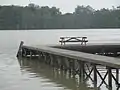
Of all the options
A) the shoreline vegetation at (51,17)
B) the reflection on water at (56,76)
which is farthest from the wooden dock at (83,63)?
the shoreline vegetation at (51,17)

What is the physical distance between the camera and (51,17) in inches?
3898

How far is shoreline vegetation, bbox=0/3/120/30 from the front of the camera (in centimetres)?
9776

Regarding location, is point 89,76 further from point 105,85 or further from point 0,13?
point 0,13

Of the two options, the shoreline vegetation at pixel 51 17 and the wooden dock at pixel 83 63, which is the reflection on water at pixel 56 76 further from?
the shoreline vegetation at pixel 51 17

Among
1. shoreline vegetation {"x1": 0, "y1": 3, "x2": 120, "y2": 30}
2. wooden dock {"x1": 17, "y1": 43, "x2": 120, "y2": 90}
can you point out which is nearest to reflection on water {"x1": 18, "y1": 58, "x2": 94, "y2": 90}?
wooden dock {"x1": 17, "y1": 43, "x2": 120, "y2": 90}

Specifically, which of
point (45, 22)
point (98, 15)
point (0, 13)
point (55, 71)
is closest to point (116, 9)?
point (98, 15)

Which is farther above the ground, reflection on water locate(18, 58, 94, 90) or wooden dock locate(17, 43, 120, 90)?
wooden dock locate(17, 43, 120, 90)

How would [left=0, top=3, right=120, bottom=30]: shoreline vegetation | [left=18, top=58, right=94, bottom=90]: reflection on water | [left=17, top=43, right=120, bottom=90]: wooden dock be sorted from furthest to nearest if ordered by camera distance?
[left=0, top=3, right=120, bottom=30]: shoreline vegetation → [left=18, top=58, right=94, bottom=90]: reflection on water → [left=17, top=43, right=120, bottom=90]: wooden dock

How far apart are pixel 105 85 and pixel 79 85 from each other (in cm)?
94

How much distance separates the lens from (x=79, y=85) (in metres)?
13.3

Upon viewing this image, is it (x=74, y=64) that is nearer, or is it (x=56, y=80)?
(x=56, y=80)

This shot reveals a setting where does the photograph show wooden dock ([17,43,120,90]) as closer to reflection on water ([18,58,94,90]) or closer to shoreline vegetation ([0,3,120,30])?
reflection on water ([18,58,94,90])

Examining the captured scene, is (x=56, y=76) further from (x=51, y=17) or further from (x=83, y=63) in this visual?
(x=51, y=17)

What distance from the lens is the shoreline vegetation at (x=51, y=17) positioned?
97762mm
